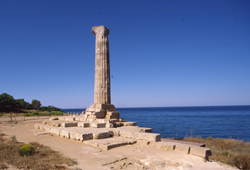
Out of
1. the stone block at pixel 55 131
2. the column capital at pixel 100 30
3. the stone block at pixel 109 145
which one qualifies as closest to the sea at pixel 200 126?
the stone block at pixel 109 145

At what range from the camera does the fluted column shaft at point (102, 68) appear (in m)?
14.0

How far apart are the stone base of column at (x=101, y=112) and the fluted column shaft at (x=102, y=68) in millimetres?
489

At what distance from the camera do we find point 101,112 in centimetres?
1309

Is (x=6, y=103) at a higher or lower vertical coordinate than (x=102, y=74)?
lower

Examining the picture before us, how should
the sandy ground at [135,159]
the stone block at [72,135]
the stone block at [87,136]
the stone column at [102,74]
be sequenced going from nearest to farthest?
the sandy ground at [135,159]
the stone block at [87,136]
the stone block at [72,135]
the stone column at [102,74]

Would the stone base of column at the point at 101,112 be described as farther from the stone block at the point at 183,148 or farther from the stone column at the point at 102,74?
the stone block at the point at 183,148

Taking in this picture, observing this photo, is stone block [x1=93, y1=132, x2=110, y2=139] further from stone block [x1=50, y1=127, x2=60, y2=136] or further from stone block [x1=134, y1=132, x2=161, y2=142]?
stone block [x1=50, y1=127, x2=60, y2=136]

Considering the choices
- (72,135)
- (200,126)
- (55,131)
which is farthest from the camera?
(200,126)

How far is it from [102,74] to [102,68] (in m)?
0.48

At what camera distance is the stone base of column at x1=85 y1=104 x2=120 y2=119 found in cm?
1280

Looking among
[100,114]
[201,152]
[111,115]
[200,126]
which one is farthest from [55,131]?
[200,126]

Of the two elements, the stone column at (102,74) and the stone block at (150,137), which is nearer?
the stone block at (150,137)

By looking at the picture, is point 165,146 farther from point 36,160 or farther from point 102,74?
point 102,74

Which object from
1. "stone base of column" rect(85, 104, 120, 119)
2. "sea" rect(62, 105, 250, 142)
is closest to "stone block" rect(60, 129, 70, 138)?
"stone base of column" rect(85, 104, 120, 119)
